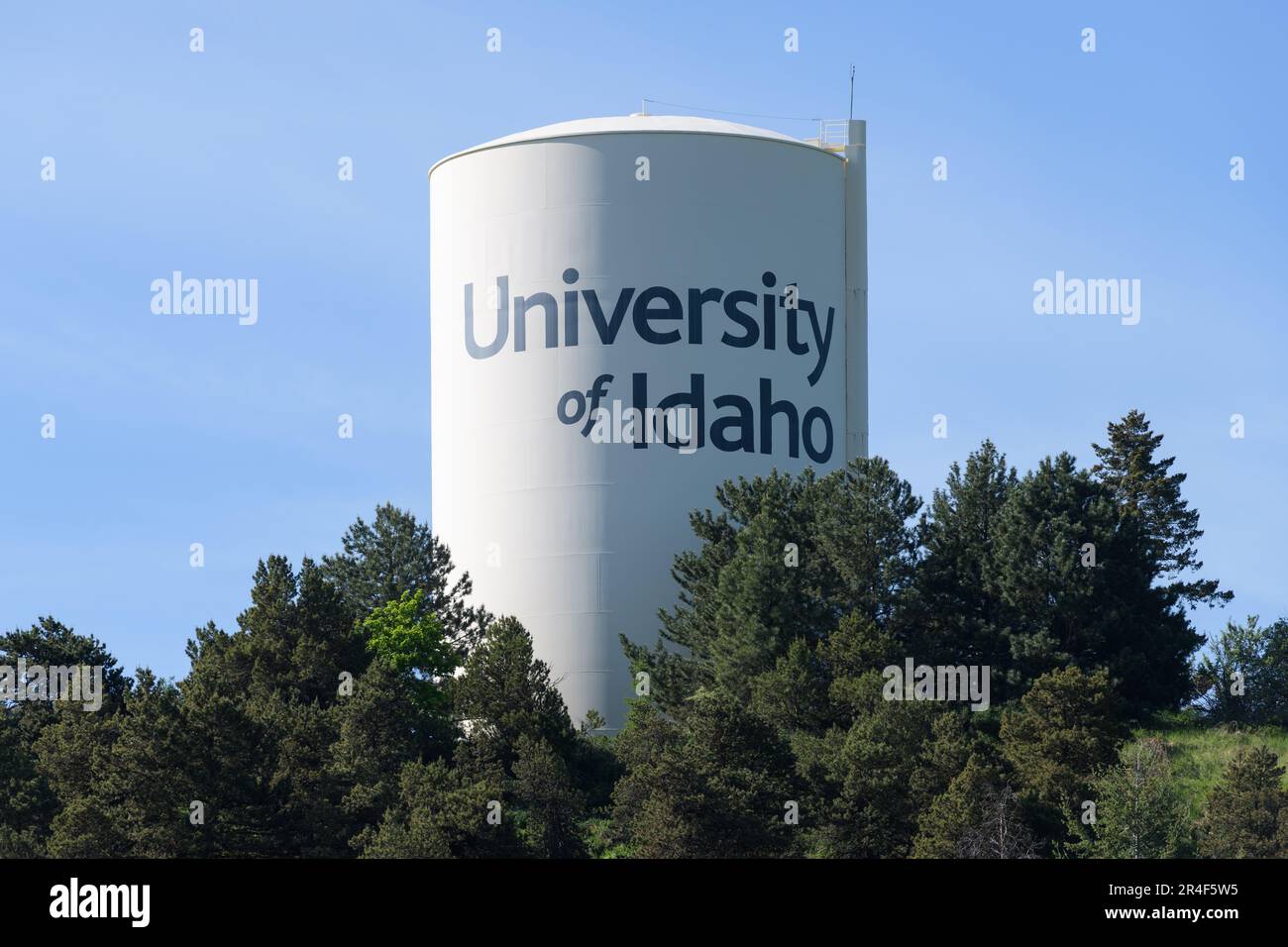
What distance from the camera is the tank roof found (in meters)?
60.1

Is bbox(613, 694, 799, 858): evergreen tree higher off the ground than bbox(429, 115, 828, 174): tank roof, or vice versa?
bbox(429, 115, 828, 174): tank roof

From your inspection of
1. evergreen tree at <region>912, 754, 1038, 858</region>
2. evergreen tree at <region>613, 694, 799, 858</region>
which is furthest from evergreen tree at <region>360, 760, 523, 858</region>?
evergreen tree at <region>912, 754, 1038, 858</region>

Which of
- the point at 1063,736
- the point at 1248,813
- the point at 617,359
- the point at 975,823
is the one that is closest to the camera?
the point at 975,823

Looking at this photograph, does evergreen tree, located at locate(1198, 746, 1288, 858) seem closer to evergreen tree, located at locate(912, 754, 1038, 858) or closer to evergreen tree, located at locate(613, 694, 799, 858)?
evergreen tree, located at locate(912, 754, 1038, 858)

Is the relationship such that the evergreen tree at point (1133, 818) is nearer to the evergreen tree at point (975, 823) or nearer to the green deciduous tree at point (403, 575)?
the evergreen tree at point (975, 823)

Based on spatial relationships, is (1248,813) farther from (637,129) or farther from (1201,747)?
(637,129)

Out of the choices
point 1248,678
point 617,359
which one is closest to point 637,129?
point 617,359

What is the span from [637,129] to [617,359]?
20.8 feet

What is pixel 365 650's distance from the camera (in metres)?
56.1

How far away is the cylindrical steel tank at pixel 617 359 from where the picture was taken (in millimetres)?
58344

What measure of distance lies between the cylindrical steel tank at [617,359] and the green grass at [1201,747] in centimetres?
1201

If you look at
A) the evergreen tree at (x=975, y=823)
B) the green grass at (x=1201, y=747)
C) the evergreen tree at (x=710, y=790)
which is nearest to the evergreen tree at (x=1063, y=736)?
the evergreen tree at (x=975, y=823)

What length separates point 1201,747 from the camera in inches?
2056

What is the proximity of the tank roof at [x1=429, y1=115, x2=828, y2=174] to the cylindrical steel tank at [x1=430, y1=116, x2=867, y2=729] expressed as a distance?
3.3 inches
